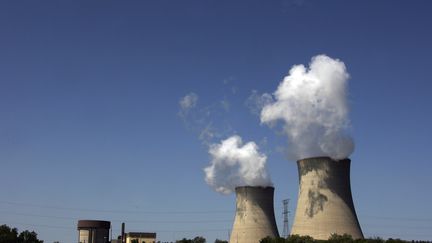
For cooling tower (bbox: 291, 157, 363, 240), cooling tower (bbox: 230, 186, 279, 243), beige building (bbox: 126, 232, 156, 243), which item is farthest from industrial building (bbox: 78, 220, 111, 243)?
cooling tower (bbox: 291, 157, 363, 240)

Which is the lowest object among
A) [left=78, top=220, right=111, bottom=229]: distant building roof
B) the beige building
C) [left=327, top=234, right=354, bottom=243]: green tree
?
[left=327, top=234, right=354, bottom=243]: green tree

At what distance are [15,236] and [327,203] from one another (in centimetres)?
2850

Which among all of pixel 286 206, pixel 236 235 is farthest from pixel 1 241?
pixel 286 206

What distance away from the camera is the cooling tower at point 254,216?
4788 centimetres

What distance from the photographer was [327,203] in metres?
37.0

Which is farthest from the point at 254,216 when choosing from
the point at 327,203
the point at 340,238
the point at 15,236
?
the point at 15,236

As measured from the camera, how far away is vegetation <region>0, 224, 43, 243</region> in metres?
47.1

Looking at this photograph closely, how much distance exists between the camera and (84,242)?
247 ft

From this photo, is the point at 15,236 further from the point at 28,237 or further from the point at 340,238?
the point at 340,238

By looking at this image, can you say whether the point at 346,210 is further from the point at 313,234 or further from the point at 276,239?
the point at 276,239

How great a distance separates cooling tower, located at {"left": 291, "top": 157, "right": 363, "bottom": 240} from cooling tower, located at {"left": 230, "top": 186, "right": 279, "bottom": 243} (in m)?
9.24

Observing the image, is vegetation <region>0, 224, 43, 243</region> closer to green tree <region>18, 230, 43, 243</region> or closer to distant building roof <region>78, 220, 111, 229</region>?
green tree <region>18, 230, 43, 243</region>

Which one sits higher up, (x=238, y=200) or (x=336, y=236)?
(x=238, y=200)

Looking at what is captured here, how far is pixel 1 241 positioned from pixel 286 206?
34.7m
